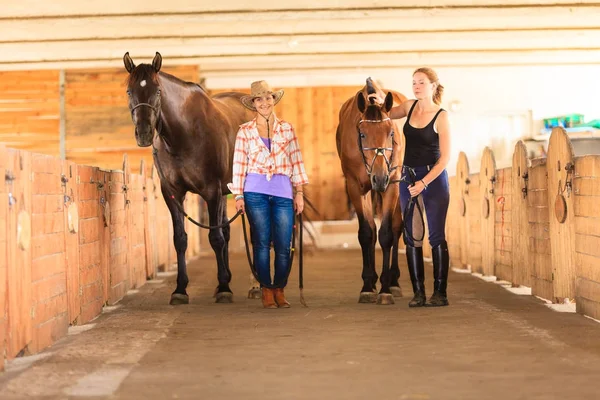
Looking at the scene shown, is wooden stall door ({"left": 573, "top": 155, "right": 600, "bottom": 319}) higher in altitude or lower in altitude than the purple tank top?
lower

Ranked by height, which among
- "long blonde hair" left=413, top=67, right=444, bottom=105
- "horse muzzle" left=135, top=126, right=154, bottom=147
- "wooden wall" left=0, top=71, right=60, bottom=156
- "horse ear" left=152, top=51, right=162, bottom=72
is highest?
"wooden wall" left=0, top=71, right=60, bottom=156

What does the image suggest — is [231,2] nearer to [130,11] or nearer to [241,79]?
[130,11]

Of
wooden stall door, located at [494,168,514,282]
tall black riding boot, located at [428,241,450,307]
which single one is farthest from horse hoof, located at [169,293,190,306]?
wooden stall door, located at [494,168,514,282]

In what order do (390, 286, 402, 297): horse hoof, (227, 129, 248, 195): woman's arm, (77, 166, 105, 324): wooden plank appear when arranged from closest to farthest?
(77, 166, 105, 324): wooden plank
(227, 129, 248, 195): woman's arm
(390, 286, 402, 297): horse hoof

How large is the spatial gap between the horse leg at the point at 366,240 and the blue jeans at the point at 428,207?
23.4 inches

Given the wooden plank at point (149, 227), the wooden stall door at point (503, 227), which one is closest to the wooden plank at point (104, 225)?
the wooden plank at point (149, 227)

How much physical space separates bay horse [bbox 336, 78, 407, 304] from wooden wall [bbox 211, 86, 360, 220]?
29.6 ft

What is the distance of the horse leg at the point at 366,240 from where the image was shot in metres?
7.29

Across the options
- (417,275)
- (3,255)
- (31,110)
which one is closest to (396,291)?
(417,275)

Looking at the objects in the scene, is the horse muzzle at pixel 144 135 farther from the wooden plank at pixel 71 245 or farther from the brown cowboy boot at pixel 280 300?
the brown cowboy boot at pixel 280 300

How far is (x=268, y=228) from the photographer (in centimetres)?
690

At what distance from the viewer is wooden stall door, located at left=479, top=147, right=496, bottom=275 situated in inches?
367

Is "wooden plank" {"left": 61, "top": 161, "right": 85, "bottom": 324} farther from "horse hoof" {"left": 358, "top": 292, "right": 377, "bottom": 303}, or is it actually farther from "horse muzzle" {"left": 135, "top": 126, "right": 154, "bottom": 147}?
"horse hoof" {"left": 358, "top": 292, "right": 377, "bottom": 303}

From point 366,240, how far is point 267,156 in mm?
1151
